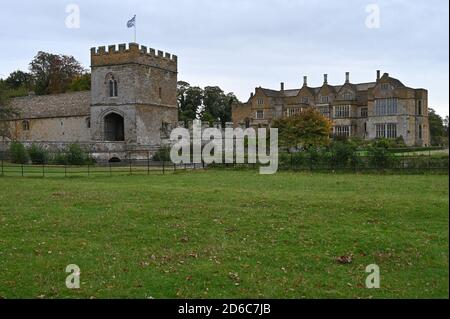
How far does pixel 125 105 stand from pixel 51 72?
135 ft

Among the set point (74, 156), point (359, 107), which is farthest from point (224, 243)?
point (359, 107)

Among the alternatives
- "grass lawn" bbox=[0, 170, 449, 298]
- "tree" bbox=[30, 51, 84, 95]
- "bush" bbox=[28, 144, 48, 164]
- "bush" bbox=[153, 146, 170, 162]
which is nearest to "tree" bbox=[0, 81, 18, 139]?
"bush" bbox=[28, 144, 48, 164]

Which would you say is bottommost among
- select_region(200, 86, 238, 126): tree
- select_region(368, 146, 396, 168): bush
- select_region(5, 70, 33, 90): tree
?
select_region(368, 146, 396, 168): bush

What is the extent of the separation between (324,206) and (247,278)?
7.23 metres

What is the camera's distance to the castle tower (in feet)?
157

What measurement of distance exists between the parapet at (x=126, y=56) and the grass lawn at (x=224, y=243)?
31.6 m

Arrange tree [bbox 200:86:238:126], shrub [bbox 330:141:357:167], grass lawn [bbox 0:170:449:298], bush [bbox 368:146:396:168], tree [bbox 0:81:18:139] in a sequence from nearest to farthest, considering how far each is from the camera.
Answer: grass lawn [bbox 0:170:449:298], bush [bbox 368:146:396:168], shrub [bbox 330:141:357:167], tree [bbox 0:81:18:139], tree [bbox 200:86:238:126]

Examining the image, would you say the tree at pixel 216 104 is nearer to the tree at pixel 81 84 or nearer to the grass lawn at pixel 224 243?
the tree at pixel 81 84

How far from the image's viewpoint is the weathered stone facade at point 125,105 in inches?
1882

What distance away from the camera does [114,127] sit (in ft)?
170

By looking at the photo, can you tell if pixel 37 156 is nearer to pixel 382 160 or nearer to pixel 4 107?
pixel 4 107

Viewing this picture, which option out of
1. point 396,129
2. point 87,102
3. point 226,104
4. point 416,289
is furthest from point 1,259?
point 226,104

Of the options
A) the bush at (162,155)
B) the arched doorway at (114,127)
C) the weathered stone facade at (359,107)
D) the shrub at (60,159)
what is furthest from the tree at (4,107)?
the weathered stone facade at (359,107)

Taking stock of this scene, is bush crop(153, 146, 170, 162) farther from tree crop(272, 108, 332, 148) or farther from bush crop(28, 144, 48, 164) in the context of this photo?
tree crop(272, 108, 332, 148)
